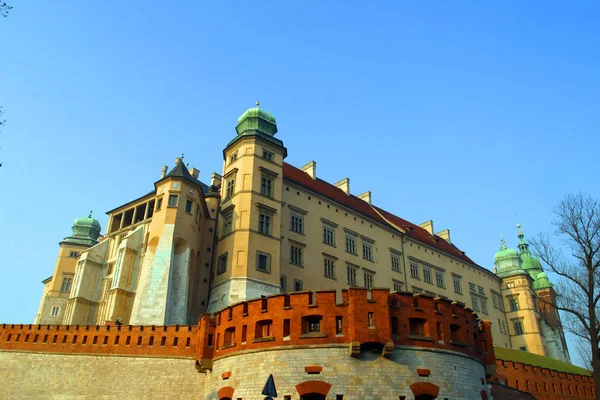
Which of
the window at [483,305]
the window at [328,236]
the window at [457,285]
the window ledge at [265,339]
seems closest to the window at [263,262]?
the window at [328,236]

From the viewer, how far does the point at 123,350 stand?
3203 centimetres

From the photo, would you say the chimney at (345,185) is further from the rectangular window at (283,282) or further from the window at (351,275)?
the rectangular window at (283,282)

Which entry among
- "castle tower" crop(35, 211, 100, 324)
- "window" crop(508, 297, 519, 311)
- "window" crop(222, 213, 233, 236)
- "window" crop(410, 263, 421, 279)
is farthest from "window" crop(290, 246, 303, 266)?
"window" crop(508, 297, 519, 311)

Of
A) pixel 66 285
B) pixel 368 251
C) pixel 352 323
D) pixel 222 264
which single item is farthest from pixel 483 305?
pixel 66 285

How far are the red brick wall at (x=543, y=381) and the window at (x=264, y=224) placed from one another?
21.4 meters

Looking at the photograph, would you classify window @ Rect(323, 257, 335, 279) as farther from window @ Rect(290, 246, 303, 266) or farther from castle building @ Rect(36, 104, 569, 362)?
window @ Rect(290, 246, 303, 266)

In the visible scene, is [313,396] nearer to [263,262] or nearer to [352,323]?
[352,323]

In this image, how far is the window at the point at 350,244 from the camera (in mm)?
52844

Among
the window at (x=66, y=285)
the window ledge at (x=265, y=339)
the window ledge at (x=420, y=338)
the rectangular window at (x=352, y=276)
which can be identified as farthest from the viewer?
the window at (x=66, y=285)

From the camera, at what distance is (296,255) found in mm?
46844

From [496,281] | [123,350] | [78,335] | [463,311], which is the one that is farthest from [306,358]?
[496,281]

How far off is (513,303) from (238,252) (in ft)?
175

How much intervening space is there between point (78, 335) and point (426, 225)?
56.2 meters

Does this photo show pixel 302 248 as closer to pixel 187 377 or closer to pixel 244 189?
pixel 244 189
